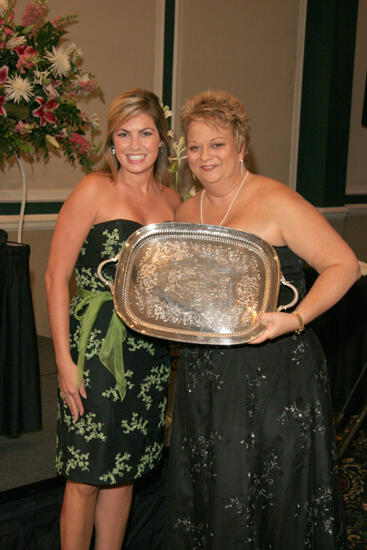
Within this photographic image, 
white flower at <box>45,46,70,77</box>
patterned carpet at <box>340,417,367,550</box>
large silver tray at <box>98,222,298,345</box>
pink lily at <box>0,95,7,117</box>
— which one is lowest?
patterned carpet at <box>340,417,367,550</box>

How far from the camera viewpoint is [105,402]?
6.20 ft

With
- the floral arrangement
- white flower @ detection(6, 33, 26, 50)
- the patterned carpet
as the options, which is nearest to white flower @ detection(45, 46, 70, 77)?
the floral arrangement

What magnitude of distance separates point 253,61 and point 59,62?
8.15 feet

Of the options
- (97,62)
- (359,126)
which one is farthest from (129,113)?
(359,126)

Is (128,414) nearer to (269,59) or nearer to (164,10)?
(164,10)

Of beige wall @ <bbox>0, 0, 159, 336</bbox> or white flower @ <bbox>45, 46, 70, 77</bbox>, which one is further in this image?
beige wall @ <bbox>0, 0, 159, 336</bbox>

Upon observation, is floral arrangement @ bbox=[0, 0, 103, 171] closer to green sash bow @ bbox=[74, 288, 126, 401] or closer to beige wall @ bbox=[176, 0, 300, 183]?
green sash bow @ bbox=[74, 288, 126, 401]

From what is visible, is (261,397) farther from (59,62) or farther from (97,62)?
(97,62)

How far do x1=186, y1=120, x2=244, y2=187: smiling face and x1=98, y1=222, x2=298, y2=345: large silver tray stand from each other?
15 cm

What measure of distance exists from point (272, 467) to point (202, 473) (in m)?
0.20

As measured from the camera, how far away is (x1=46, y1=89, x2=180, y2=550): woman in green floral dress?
1.84 meters

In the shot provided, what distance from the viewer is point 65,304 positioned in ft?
6.08

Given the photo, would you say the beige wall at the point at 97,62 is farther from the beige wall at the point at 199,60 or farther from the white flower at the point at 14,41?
the white flower at the point at 14,41

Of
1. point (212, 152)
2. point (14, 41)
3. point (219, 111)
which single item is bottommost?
point (212, 152)
